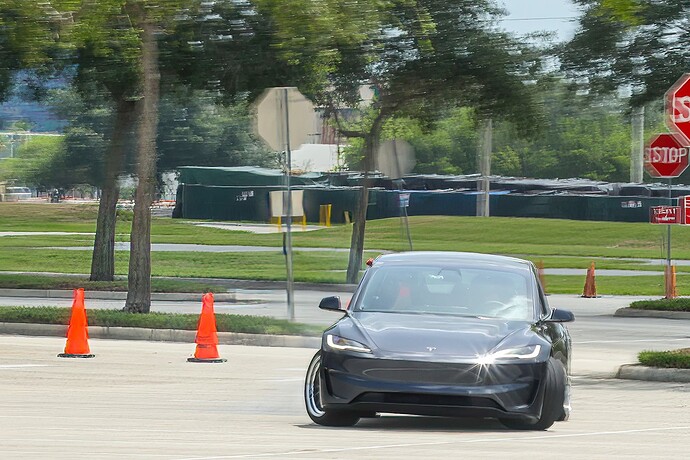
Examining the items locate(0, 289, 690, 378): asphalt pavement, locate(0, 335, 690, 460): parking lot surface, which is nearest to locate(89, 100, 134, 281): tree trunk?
locate(0, 289, 690, 378): asphalt pavement

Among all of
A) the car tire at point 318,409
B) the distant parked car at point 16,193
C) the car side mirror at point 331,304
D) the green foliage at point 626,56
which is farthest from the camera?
the distant parked car at point 16,193

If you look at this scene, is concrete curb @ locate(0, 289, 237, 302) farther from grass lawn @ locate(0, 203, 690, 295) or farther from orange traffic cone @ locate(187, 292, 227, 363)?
orange traffic cone @ locate(187, 292, 227, 363)

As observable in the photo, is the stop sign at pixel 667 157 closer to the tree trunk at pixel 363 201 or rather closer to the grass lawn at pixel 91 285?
the tree trunk at pixel 363 201

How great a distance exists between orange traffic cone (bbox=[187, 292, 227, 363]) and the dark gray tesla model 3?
236 inches

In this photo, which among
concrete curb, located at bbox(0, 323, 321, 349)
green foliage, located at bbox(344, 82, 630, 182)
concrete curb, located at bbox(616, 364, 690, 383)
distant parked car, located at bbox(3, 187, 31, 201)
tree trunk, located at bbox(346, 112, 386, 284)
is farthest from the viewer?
green foliage, located at bbox(344, 82, 630, 182)

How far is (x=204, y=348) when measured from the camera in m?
17.6

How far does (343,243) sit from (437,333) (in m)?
40.5

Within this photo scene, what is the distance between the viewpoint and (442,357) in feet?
34.3

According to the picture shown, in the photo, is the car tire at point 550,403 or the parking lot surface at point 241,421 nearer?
the parking lot surface at point 241,421

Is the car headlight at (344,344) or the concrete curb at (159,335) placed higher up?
the car headlight at (344,344)

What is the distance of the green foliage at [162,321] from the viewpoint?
21172mm

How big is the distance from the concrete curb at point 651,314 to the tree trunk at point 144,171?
32.4ft

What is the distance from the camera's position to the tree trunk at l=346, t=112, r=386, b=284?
34.5 meters

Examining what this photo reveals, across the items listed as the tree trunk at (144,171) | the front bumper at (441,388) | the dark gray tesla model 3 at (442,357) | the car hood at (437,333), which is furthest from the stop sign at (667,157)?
the front bumper at (441,388)
